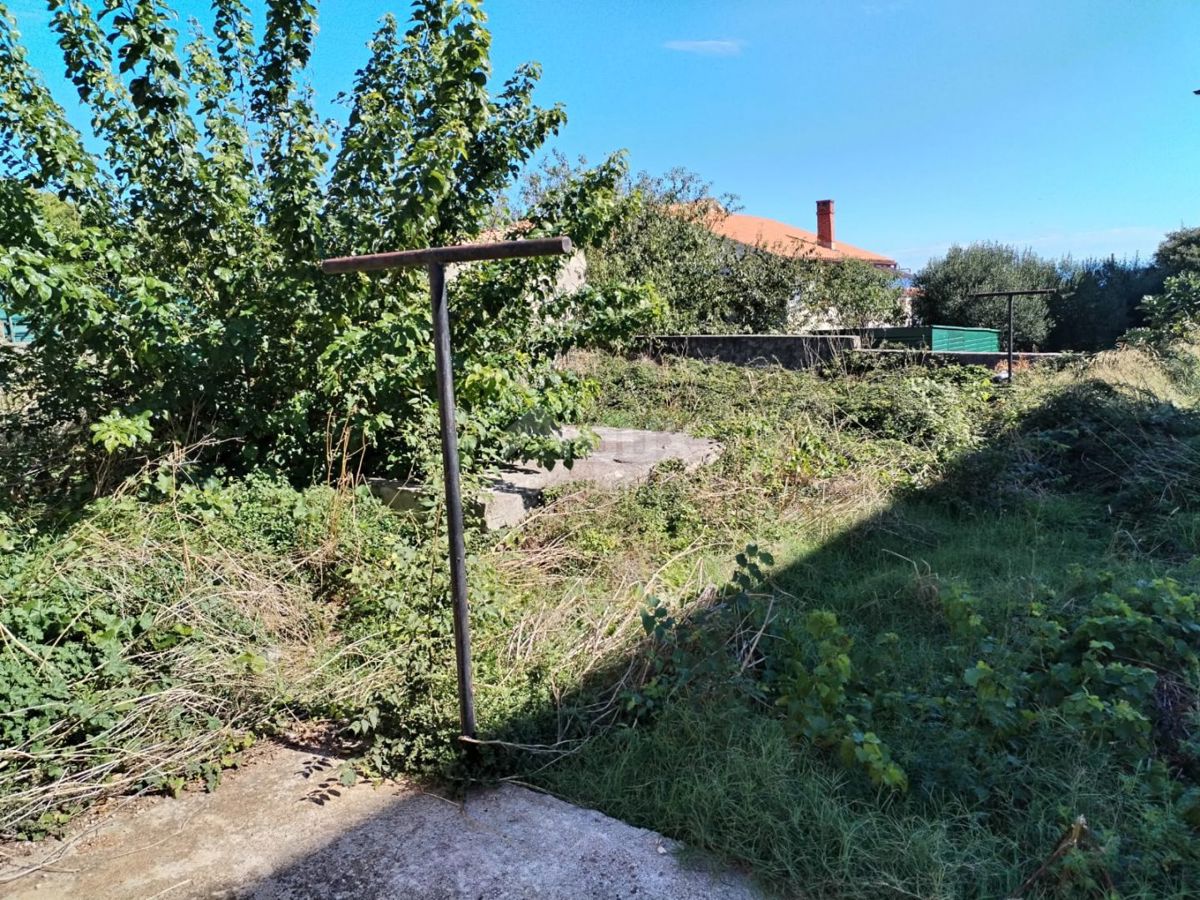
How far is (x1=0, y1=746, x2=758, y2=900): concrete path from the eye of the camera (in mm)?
2189

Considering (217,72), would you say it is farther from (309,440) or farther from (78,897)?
(78,897)

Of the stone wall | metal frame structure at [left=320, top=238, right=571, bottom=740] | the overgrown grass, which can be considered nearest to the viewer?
the overgrown grass

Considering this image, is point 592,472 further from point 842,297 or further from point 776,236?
point 776,236

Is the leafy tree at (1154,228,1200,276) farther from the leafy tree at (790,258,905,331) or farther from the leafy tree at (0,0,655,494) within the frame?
the leafy tree at (0,0,655,494)

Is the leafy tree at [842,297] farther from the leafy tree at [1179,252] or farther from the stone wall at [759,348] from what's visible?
the leafy tree at [1179,252]

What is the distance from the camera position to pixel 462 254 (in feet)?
8.26

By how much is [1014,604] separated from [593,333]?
128 inches

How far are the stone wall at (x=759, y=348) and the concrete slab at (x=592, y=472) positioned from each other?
3.88 m

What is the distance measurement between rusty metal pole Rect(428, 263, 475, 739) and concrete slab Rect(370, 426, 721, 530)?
6.61 ft

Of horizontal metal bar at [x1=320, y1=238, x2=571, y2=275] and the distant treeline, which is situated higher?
the distant treeline

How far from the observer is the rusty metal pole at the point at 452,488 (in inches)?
101

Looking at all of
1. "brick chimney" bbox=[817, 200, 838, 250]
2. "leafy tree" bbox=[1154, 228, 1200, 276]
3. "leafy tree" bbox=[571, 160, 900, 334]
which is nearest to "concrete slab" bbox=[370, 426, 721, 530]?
"leafy tree" bbox=[571, 160, 900, 334]

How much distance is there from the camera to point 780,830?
89.4 inches

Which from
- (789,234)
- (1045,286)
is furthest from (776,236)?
(1045,286)
